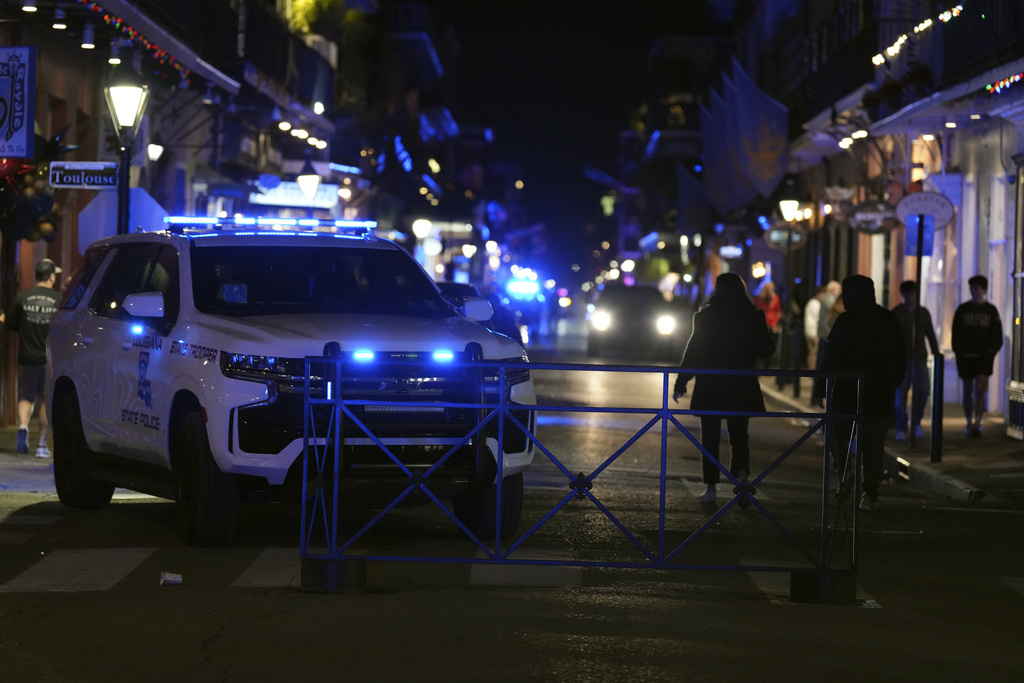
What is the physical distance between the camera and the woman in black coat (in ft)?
42.2

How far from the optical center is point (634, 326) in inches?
1481

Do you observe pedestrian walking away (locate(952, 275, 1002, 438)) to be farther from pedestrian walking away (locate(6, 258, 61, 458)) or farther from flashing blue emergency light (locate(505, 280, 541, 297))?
flashing blue emergency light (locate(505, 280, 541, 297))

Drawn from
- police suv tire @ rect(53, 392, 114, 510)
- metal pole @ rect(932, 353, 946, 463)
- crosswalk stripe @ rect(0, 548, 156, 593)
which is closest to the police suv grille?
crosswalk stripe @ rect(0, 548, 156, 593)

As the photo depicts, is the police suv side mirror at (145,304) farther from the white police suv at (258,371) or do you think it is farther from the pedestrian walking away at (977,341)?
the pedestrian walking away at (977,341)

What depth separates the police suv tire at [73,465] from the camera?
37.0 feet

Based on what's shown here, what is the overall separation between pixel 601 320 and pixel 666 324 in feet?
5.66

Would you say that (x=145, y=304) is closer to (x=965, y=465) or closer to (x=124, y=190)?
(x=124, y=190)

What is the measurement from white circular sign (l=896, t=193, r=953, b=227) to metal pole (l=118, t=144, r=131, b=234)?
846cm

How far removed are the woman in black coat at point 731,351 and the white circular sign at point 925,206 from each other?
19.0 feet

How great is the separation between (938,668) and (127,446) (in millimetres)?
5661

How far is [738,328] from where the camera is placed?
13.1m

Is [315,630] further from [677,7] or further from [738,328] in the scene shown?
[677,7]

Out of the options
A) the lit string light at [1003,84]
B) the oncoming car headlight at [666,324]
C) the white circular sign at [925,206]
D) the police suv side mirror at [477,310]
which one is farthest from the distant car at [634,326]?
the police suv side mirror at [477,310]

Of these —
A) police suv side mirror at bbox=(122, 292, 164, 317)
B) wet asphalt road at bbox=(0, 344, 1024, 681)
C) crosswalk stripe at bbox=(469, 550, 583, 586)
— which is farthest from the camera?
police suv side mirror at bbox=(122, 292, 164, 317)
